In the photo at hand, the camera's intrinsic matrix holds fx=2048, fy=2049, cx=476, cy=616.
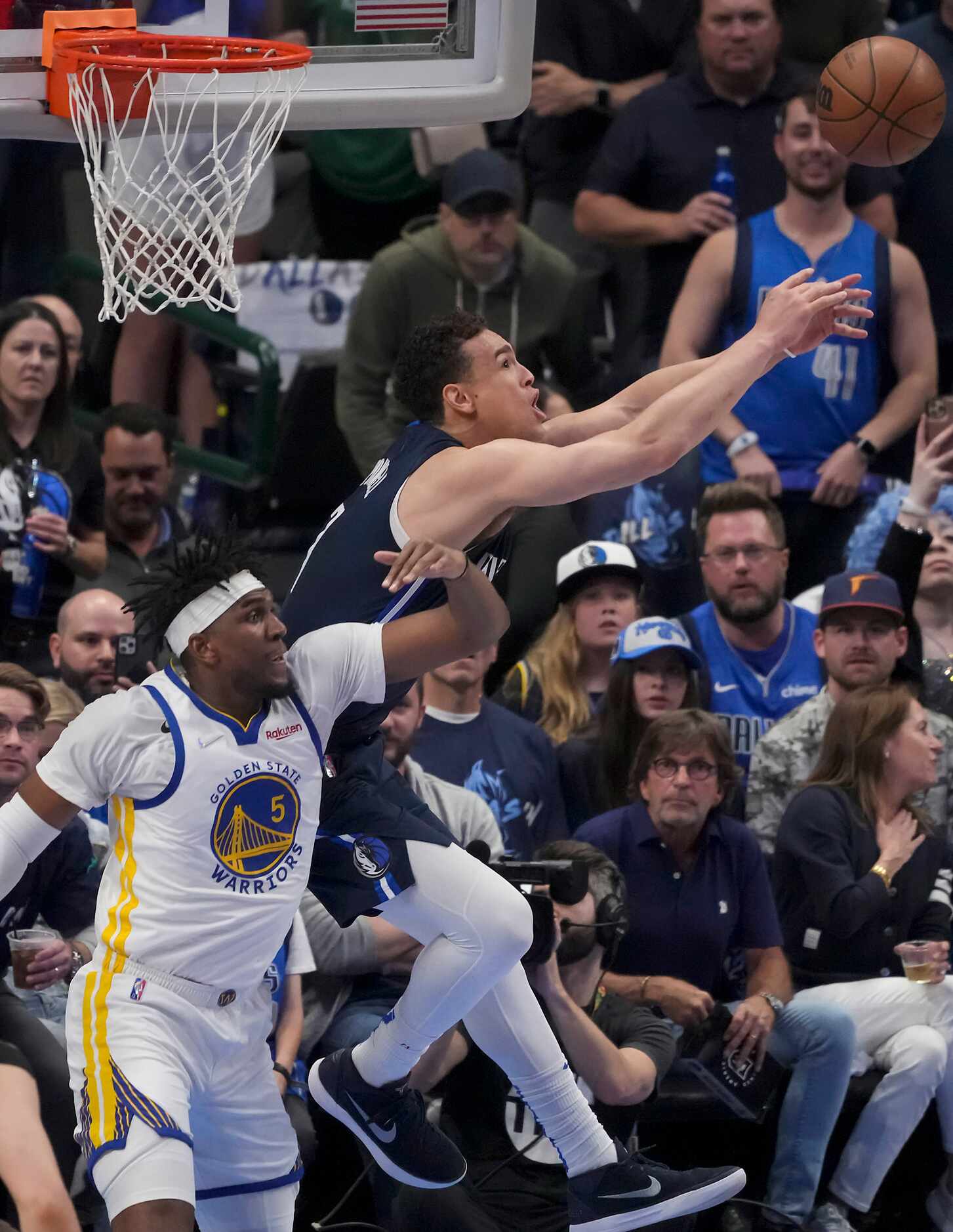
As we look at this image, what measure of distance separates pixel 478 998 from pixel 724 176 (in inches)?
219

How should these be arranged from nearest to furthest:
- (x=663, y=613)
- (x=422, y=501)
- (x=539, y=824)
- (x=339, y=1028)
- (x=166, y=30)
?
1. (x=422, y=501)
2. (x=166, y=30)
3. (x=339, y=1028)
4. (x=539, y=824)
5. (x=663, y=613)

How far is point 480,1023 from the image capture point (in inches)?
238

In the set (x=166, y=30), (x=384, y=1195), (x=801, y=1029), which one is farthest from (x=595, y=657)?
(x=166, y=30)

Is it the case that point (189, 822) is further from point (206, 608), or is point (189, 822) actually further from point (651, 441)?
point (651, 441)

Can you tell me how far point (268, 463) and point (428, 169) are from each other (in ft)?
5.82

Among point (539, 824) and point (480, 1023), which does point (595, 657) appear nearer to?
point (539, 824)

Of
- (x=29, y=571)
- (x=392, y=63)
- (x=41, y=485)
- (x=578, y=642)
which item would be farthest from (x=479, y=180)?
(x=392, y=63)

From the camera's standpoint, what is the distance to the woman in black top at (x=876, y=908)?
7.29m

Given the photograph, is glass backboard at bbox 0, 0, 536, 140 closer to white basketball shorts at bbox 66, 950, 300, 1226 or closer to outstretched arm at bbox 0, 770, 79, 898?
outstretched arm at bbox 0, 770, 79, 898

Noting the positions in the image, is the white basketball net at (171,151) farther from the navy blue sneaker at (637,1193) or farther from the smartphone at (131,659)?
the navy blue sneaker at (637,1193)

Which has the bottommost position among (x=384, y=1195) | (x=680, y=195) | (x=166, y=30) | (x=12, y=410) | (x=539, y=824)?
(x=384, y=1195)

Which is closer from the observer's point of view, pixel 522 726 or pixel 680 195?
pixel 522 726

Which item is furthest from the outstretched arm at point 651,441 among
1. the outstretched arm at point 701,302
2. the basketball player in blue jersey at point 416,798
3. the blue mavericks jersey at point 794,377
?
the blue mavericks jersey at point 794,377

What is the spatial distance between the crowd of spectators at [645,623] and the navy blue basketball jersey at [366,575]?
0.49m
